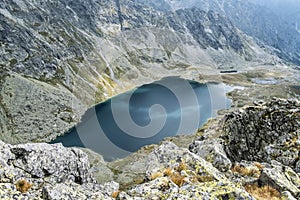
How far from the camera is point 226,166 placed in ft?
63.5

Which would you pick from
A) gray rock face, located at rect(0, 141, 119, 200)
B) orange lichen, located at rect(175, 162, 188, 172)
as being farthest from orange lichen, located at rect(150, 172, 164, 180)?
gray rock face, located at rect(0, 141, 119, 200)

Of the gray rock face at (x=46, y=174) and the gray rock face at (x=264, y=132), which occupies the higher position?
the gray rock face at (x=46, y=174)

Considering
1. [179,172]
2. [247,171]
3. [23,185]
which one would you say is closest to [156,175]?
[179,172]

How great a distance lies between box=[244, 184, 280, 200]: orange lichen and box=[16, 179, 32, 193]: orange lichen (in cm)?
1121

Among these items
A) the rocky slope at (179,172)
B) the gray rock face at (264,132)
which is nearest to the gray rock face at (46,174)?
the rocky slope at (179,172)

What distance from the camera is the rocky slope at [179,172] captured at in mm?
13141

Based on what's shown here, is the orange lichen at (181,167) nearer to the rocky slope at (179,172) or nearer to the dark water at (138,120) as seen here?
the rocky slope at (179,172)

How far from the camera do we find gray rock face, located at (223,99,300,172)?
79.0 ft

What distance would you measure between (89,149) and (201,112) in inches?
2579

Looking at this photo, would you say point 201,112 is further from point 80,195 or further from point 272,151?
point 80,195

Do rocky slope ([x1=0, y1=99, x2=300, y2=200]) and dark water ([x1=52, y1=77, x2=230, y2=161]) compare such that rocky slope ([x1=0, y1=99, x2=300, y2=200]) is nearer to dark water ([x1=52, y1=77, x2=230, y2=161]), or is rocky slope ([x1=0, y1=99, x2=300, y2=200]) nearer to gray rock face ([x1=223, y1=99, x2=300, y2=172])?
gray rock face ([x1=223, y1=99, x2=300, y2=172])

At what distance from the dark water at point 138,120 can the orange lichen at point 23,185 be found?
2822 inches

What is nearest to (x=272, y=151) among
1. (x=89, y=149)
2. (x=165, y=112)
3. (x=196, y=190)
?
(x=196, y=190)

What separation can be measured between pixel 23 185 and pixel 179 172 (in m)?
8.12
